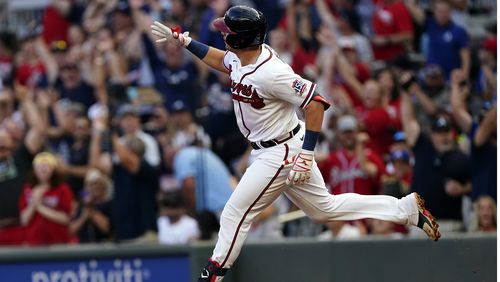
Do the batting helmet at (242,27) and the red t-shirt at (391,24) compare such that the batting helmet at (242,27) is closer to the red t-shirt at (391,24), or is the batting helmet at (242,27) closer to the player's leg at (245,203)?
the player's leg at (245,203)

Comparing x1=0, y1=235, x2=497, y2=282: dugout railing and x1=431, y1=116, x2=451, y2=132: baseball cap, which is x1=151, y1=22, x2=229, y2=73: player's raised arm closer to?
x1=0, y1=235, x2=497, y2=282: dugout railing

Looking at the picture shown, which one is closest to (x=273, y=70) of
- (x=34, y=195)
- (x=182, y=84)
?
(x=182, y=84)

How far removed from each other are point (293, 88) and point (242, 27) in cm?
55

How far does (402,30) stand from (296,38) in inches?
50.9

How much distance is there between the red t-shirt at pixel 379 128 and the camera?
41.5ft

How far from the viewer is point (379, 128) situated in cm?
1272

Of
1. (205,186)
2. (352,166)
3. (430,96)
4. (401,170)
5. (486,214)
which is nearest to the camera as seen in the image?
(486,214)

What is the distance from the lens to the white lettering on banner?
10.3 metres

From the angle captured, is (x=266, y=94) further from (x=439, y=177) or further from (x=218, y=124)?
(x=218, y=124)

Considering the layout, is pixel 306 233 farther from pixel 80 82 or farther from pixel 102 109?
pixel 80 82

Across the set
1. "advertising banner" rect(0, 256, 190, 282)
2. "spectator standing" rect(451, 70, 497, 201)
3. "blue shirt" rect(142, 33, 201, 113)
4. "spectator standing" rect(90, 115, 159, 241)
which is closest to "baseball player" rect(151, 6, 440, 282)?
"advertising banner" rect(0, 256, 190, 282)

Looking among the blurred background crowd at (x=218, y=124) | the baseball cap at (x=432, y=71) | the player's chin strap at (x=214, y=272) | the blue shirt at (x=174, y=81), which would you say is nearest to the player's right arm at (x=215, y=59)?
the player's chin strap at (x=214, y=272)

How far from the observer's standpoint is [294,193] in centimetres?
866

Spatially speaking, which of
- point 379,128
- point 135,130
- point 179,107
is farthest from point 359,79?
point 135,130
